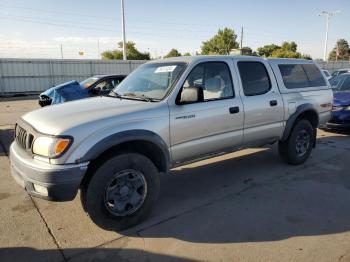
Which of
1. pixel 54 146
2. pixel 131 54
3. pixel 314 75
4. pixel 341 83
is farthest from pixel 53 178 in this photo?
pixel 131 54

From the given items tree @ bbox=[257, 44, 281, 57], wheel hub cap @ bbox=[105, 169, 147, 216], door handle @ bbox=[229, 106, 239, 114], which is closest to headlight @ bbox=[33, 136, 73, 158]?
wheel hub cap @ bbox=[105, 169, 147, 216]

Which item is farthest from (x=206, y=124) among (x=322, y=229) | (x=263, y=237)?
(x=322, y=229)

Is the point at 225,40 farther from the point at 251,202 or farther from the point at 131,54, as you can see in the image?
the point at 251,202

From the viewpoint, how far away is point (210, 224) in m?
3.66

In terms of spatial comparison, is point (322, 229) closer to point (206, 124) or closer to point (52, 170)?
point (206, 124)

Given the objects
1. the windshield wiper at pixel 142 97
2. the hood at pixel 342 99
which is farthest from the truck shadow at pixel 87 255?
the hood at pixel 342 99

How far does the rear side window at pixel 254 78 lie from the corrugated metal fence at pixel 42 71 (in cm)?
2039

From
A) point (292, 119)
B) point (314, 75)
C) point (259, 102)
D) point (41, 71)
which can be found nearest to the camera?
point (259, 102)

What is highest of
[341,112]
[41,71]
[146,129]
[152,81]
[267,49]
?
[267,49]

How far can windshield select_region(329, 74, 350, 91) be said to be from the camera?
9117 millimetres

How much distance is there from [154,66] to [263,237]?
2691 mm

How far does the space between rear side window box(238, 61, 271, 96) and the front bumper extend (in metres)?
2.70

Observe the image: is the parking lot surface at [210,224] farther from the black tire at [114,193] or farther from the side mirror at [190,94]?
the side mirror at [190,94]

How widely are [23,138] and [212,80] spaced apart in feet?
8.11
